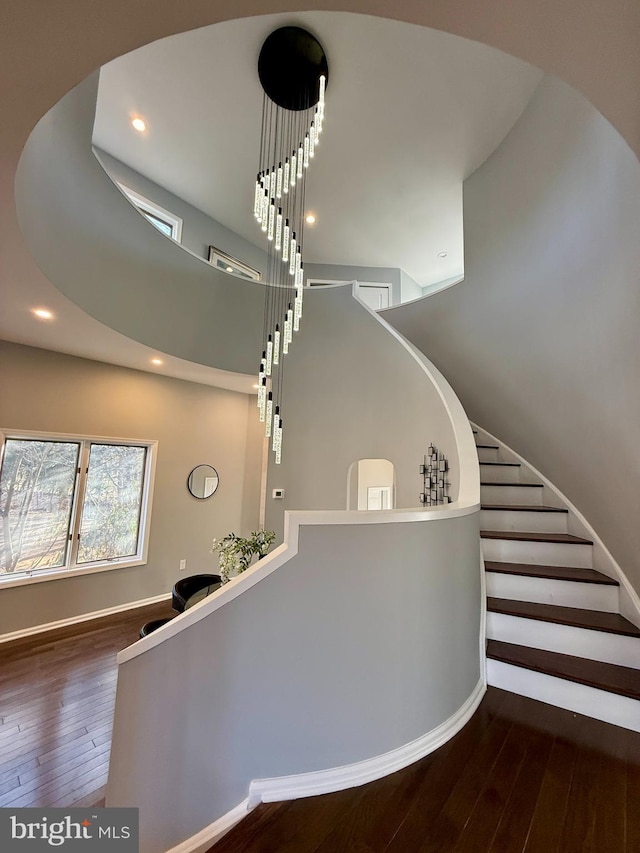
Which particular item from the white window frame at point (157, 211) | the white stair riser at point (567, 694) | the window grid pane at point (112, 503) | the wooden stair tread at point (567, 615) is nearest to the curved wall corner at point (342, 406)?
the wooden stair tread at point (567, 615)

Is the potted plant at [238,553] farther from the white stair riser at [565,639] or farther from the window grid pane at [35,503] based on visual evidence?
the window grid pane at [35,503]

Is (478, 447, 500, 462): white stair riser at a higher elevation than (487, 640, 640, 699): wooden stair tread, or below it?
higher

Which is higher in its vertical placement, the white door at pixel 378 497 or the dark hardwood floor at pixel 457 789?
the white door at pixel 378 497

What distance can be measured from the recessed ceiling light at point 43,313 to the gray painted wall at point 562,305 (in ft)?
13.2

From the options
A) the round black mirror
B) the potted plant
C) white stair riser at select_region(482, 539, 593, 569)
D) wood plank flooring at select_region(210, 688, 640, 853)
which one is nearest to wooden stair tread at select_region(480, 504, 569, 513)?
white stair riser at select_region(482, 539, 593, 569)

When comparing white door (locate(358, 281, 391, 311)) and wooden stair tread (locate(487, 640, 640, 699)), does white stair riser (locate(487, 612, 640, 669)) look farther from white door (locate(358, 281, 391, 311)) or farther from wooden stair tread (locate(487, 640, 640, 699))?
white door (locate(358, 281, 391, 311))

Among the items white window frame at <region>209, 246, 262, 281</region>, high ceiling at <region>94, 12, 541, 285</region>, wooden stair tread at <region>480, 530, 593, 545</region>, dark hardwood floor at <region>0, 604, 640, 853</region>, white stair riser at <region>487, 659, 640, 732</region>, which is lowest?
dark hardwood floor at <region>0, 604, 640, 853</region>

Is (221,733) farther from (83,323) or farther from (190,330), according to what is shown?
(190,330)

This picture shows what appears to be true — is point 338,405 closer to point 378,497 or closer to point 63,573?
point 378,497

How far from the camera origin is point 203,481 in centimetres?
Answer: 548

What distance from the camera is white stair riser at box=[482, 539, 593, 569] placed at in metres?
3.04

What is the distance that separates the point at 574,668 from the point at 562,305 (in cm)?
243

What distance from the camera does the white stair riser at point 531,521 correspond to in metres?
3.40

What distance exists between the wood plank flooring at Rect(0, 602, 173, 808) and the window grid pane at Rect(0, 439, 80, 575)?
0.81 m
